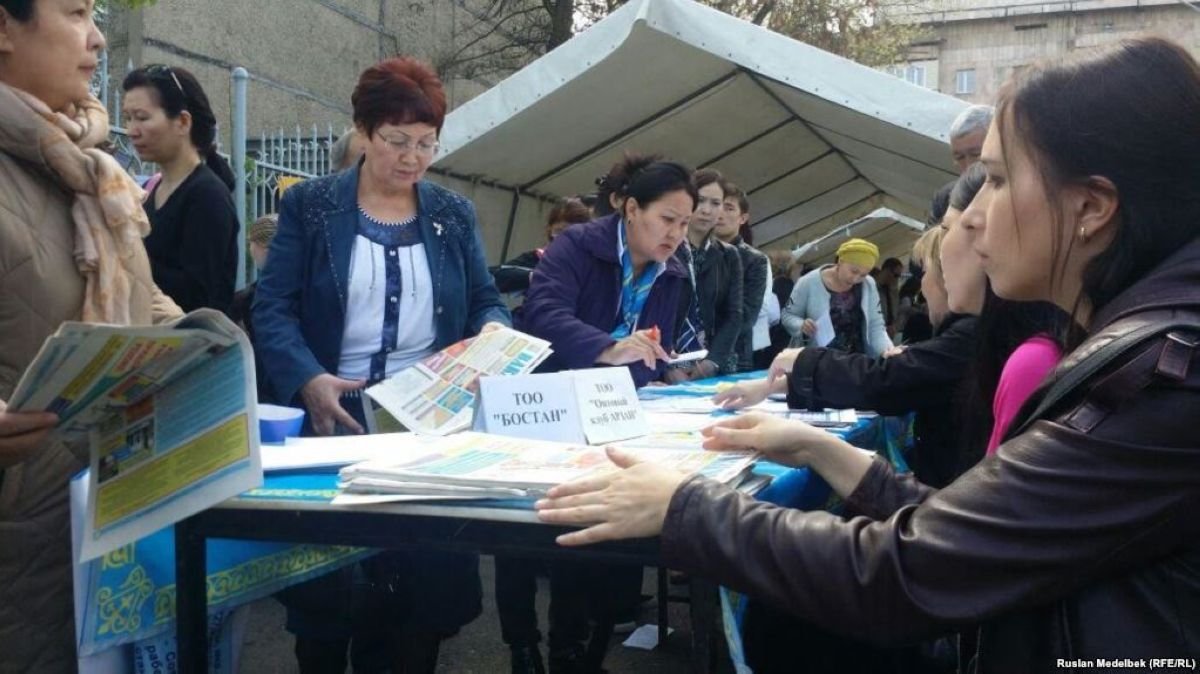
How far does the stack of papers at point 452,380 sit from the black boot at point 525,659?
3.74 feet

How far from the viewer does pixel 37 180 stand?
62.1 inches

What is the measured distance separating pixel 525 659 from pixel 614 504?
187 cm

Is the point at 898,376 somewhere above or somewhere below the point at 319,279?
below

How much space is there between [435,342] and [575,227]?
0.84 m

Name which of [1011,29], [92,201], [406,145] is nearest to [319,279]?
[406,145]

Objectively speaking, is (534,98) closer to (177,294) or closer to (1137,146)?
(177,294)

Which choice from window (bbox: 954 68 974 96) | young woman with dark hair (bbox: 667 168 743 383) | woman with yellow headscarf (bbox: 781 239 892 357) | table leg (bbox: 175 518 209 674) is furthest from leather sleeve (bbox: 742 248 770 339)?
window (bbox: 954 68 974 96)

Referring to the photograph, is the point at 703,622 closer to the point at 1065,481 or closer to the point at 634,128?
the point at 1065,481

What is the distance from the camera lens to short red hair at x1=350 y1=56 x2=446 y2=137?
8.19 feet

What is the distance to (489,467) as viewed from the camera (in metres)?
1.39

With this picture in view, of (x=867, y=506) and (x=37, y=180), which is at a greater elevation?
(x=37, y=180)

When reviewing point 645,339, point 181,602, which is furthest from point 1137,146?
point 645,339

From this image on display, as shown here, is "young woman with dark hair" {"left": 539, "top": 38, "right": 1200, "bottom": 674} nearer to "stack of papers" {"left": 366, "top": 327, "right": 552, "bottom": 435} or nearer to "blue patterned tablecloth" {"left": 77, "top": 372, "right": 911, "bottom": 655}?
"blue patterned tablecloth" {"left": 77, "top": 372, "right": 911, "bottom": 655}

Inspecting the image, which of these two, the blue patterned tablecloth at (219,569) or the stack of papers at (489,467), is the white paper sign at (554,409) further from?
the blue patterned tablecloth at (219,569)
